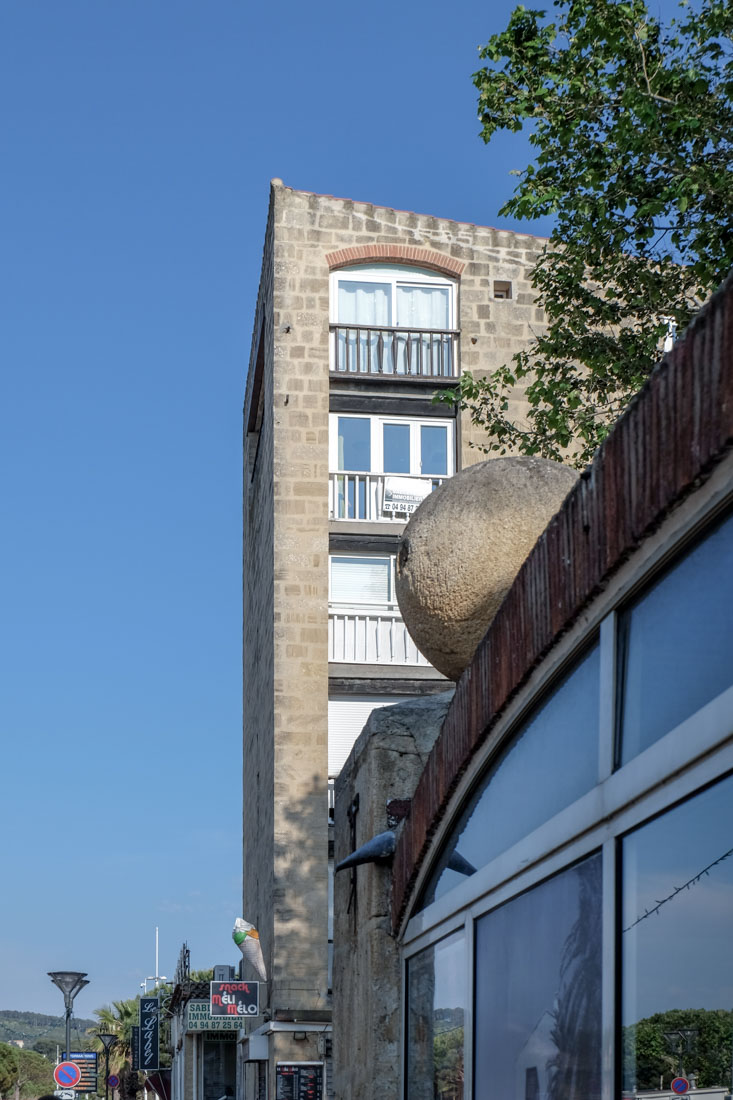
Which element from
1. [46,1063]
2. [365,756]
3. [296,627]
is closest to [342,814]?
[365,756]

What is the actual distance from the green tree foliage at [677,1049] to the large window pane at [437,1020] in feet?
6.20

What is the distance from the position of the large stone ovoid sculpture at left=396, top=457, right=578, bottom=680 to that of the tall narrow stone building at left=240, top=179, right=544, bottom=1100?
1905cm

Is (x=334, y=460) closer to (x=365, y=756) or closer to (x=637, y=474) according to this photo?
(x=365, y=756)

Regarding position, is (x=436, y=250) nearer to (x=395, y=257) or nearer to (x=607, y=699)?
(x=395, y=257)

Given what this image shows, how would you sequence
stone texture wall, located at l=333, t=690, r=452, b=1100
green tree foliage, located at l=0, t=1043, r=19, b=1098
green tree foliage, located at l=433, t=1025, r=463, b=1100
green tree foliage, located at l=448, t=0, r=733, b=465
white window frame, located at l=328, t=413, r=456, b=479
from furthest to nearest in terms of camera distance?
green tree foliage, located at l=0, t=1043, r=19, b=1098
white window frame, located at l=328, t=413, r=456, b=479
green tree foliage, located at l=448, t=0, r=733, b=465
stone texture wall, located at l=333, t=690, r=452, b=1100
green tree foliage, located at l=433, t=1025, r=463, b=1100

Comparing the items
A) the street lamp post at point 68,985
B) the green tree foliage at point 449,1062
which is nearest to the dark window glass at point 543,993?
the green tree foliage at point 449,1062

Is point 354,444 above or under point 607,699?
above

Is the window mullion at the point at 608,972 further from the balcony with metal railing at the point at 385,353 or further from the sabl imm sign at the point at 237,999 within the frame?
the sabl imm sign at the point at 237,999

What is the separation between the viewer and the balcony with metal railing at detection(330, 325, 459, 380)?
26.7 meters

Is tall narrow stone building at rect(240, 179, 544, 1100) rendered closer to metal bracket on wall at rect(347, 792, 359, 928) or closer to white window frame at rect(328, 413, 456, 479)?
white window frame at rect(328, 413, 456, 479)

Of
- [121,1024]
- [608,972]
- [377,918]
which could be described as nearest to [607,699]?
[608,972]

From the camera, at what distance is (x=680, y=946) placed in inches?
110

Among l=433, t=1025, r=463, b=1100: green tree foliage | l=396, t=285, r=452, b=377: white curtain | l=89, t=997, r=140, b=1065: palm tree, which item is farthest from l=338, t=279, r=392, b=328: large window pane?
l=89, t=997, r=140, b=1065: palm tree

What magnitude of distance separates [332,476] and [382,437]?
1192 mm
